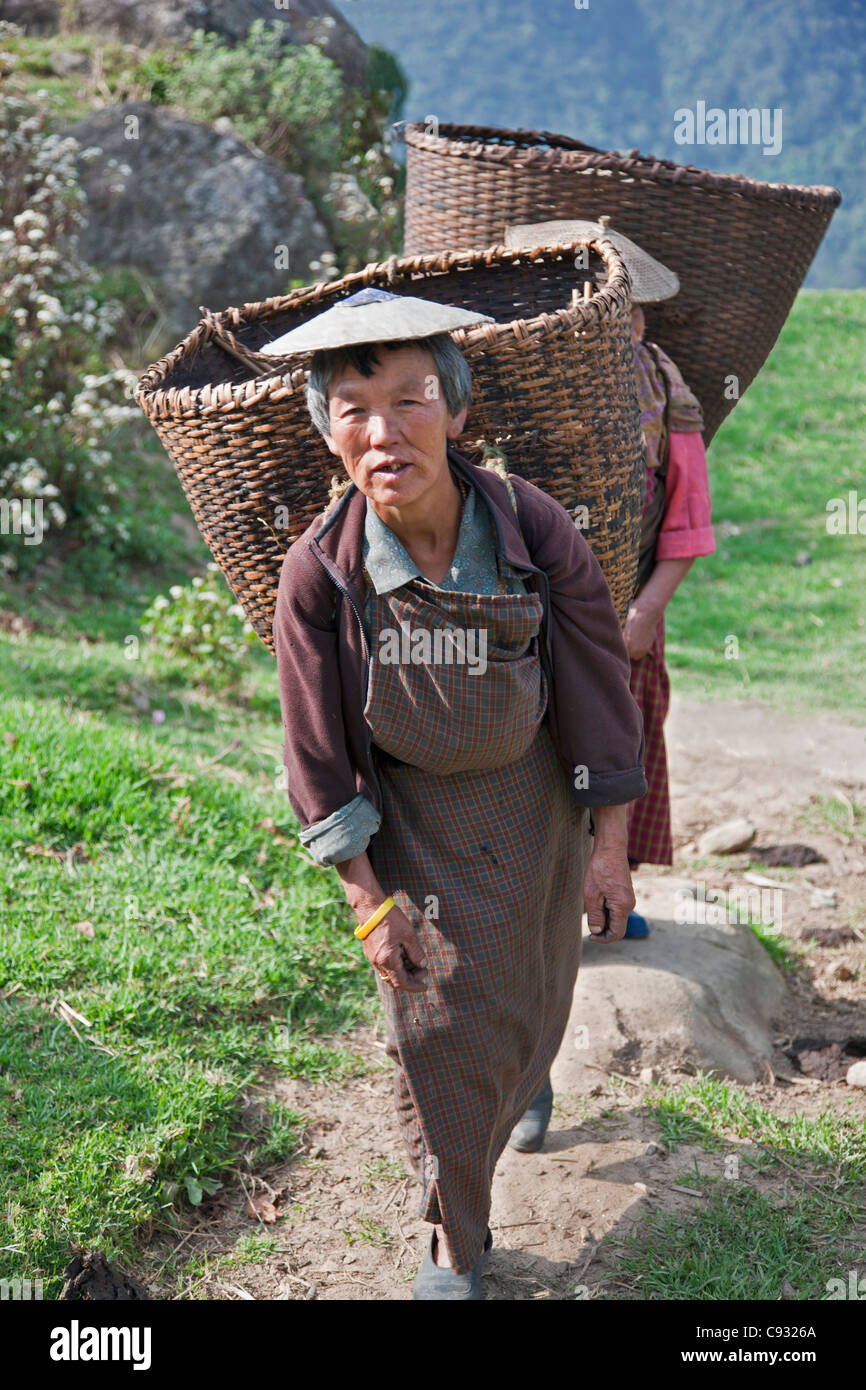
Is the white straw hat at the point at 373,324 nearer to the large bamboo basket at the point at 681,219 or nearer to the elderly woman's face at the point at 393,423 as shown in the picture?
the elderly woman's face at the point at 393,423

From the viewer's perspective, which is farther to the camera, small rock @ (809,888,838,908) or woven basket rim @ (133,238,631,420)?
small rock @ (809,888,838,908)

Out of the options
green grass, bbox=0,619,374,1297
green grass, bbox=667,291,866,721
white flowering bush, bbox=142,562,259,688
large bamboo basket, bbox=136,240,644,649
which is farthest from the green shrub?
large bamboo basket, bbox=136,240,644,649

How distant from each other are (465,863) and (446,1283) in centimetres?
91

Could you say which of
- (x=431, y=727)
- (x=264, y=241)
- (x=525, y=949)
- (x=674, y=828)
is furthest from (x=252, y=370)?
(x=264, y=241)

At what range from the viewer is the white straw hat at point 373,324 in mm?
1812

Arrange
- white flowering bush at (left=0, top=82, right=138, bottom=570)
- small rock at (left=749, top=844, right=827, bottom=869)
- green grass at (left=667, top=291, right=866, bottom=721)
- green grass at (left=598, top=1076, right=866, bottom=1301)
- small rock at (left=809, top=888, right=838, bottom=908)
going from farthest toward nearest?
green grass at (left=667, top=291, right=866, bottom=721) < white flowering bush at (left=0, top=82, right=138, bottom=570) < small rock at (left=749, top=844, right=827, bottom=869) < small rock at (left=809, top=888, right=838, bottom=908) < green grass at (left=598, top=1076, right=866, bottom=1301)

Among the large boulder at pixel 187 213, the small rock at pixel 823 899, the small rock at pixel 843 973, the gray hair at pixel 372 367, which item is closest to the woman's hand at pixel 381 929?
the gray hair at pixel 372 367

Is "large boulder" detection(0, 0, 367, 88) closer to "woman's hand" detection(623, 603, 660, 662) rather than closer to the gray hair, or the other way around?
"woman's hand" detection(623, 603, 660, 662)

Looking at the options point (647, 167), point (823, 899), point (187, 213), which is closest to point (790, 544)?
point (187, 213)

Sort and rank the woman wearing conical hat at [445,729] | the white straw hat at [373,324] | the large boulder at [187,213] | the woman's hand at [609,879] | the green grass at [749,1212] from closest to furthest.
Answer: the white straw hat at [373,324] → the woman wearing conical hat at [445,729] → the woman's hand at [609,879] → the green grass at [749,1212] → the large boulder at [187,213]

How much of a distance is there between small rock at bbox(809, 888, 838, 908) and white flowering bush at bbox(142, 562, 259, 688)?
9.74 feet

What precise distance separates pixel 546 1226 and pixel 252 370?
2162 millimetres

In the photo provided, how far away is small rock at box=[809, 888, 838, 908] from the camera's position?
4.34 metres

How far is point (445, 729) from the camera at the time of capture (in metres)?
2.07
